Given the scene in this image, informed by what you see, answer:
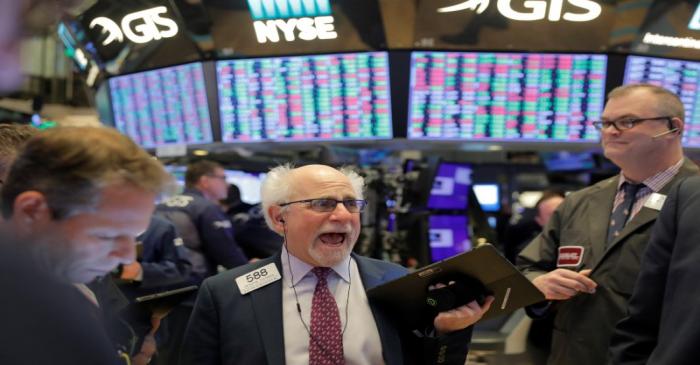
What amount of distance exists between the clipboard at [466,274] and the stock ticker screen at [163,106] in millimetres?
2756

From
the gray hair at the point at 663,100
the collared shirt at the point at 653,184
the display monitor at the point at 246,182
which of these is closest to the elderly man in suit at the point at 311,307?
the collared shirt at the point at 653,184

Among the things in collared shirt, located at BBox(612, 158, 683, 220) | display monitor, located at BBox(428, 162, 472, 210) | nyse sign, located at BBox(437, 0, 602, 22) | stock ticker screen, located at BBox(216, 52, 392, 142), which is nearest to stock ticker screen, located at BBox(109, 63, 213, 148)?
stock ticker screen, located at BBox(216, 52, 392, 142)

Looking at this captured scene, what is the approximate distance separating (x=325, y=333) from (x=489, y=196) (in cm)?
533

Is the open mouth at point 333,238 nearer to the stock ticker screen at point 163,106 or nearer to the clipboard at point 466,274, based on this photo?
the clipboard at point 466,274

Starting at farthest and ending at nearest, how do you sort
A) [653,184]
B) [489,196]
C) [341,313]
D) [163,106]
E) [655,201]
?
1. [489,196]
2. [163,106]
3. [653,184]
4. [655,201]
5. [341,313]

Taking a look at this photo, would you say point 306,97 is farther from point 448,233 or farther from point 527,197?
point 527,197

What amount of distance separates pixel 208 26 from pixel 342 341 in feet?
8.93

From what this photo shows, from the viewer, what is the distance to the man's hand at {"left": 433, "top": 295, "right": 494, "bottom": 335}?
2182 millimetres

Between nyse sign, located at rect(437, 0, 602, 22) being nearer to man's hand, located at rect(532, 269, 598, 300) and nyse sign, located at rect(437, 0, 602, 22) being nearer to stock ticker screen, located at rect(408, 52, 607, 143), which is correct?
stock ticker screen, located at rect(408, 52, 607, 143)

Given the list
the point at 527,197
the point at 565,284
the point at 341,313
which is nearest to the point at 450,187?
the point at 565,284

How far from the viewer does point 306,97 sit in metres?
4.54

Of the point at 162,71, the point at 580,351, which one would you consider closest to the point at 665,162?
the point at 580,351

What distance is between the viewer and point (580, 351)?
2635 mm

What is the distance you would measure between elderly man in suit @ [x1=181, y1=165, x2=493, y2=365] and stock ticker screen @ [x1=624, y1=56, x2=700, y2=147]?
8.56 ft
